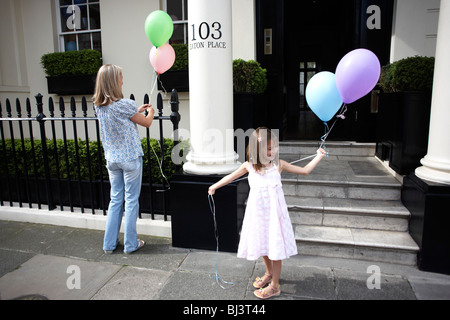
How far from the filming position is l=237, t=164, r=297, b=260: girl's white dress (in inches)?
105

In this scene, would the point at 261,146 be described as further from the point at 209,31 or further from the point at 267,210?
the point at 209,31

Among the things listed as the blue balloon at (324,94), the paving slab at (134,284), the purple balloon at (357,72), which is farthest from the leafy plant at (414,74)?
the paving slab at (134,284)

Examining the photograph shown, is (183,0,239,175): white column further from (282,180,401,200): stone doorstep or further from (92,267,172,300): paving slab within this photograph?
(92,267,172,300): paving slab

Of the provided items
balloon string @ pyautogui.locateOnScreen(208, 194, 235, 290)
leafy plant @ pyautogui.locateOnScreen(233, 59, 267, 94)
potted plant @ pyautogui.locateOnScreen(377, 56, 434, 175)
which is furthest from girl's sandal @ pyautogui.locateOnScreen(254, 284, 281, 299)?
leafy plant @ pyautogui.locateOnScreen(233, 59, 267, 94)

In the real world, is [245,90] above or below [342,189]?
above

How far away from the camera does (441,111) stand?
3.16m

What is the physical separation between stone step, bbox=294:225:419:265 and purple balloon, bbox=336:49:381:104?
1581 mm

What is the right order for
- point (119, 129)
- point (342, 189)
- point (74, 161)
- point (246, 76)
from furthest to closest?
1. point (74, 161)
2. point (246, 76)
3. point (342, 189)
4. point (119, 129)

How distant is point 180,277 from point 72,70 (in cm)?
586

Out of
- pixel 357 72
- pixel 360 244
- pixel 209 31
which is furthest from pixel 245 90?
pixel 360 244

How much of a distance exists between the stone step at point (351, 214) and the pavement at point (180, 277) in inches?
19.4

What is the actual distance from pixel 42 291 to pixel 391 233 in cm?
358
